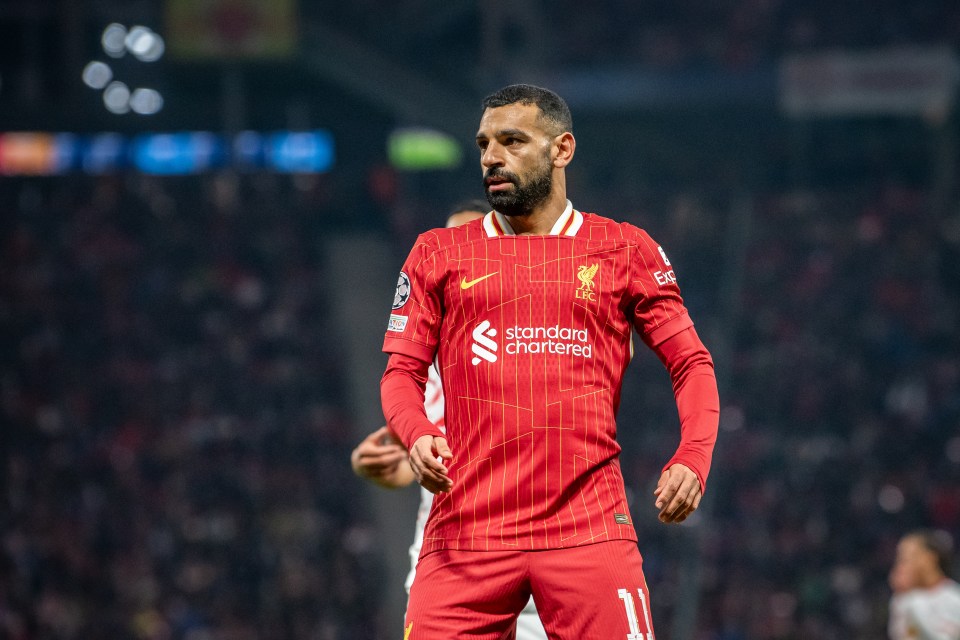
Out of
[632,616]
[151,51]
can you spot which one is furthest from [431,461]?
[151,51]

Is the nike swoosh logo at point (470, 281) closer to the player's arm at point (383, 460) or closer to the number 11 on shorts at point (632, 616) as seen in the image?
the number 11 on shorts at point (632, 616)

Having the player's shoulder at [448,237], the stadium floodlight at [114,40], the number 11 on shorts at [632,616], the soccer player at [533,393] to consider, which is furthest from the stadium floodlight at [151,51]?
the number 11 on shorts at [632,616]

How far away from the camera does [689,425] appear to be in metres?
3.37

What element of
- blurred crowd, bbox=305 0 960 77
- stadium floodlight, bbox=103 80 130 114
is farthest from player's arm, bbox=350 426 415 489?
stadium floodlight, bbox=103 80 130 114

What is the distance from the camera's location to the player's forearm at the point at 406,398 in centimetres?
327

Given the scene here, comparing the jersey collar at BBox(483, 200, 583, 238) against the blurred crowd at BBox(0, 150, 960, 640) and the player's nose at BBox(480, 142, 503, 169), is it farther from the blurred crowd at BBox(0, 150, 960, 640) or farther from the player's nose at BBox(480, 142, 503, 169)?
the blurred crowd at BBox(0, 150, 960, 640)

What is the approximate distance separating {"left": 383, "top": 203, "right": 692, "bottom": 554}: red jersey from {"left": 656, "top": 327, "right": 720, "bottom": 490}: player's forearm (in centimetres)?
6

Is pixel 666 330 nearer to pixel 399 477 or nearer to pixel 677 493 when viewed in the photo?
pixel 677 493

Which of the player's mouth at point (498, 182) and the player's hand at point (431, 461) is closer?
the player's hand at point (431, 461)

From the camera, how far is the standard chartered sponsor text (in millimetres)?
3389

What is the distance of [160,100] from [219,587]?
17.0 meters

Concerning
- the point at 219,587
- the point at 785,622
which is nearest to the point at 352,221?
the point at 219,587

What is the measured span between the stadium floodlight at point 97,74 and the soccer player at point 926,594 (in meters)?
25.0

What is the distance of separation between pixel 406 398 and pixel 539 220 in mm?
645
